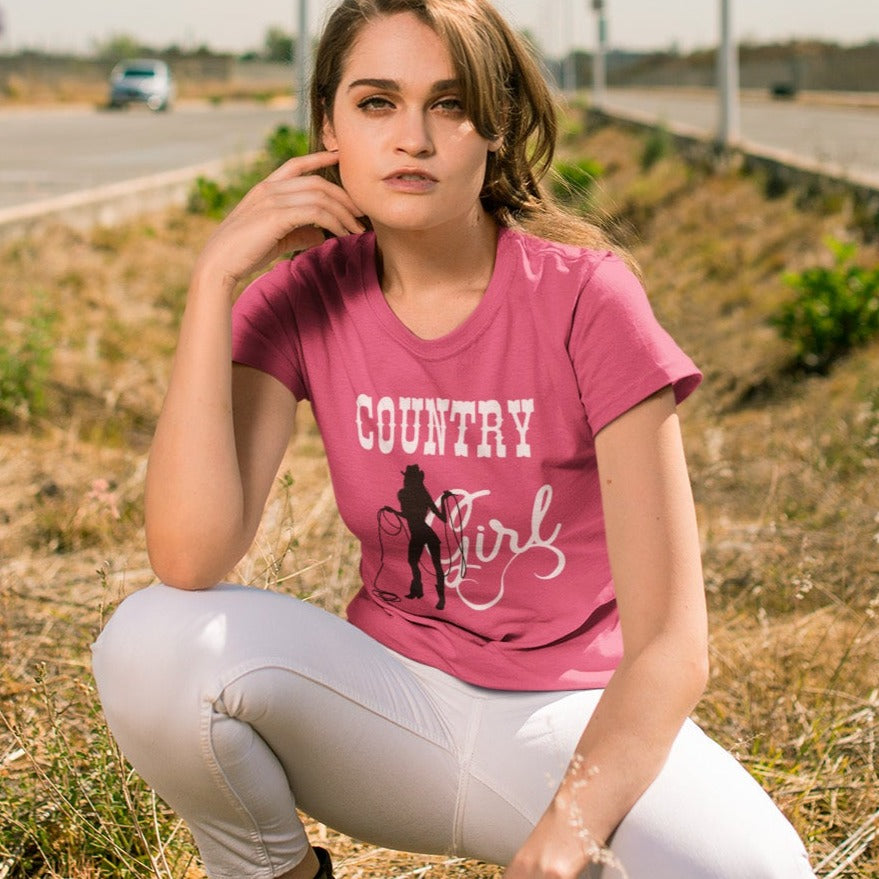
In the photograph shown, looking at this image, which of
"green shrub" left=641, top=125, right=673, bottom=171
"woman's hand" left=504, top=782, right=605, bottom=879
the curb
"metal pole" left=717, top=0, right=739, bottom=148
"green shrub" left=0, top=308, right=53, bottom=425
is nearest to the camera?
"woman's hand" left=504, top=782, right=605, bottom=879

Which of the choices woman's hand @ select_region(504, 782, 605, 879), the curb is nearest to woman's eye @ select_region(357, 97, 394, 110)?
woman's hand @ select_region(504, 782, 605, 879)

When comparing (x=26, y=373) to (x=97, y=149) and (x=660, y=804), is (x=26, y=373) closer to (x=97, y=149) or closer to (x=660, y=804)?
(x=660, y=804)

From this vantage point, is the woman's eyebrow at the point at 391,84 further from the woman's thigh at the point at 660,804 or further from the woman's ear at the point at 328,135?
the woman's thigh at the point at 660,804

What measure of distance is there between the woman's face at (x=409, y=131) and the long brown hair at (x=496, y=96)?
22mm

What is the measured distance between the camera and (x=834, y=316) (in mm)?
6250

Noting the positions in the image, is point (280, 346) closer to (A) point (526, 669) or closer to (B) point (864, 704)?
(A) point (526, 669)

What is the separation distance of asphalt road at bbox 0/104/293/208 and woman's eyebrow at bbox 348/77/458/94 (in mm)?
9090

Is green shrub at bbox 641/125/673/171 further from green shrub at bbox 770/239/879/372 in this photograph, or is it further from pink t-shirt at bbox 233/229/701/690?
pink t-shirt at bbox 233/229/701/690

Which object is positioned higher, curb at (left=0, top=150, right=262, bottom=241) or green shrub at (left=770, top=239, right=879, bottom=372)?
curb at (left=0, top=150, right=262, bottom=241)

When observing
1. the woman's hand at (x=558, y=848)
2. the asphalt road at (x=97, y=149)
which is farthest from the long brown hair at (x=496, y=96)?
the asphalt road at (x=97, y=149)

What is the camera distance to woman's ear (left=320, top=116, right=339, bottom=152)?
2.13 metres

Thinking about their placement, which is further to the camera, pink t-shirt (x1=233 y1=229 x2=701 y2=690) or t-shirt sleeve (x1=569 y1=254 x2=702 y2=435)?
pink t-shirt (x1=233 y1=229 x2=701 y2=690)

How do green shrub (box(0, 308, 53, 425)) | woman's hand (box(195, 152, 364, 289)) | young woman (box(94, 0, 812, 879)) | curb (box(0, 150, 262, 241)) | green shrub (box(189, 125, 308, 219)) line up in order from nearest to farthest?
1. young woman (box(94, 0, 812, 879))
2. woman's hand (box(195, 152, 364, 289))
3. green shrub (box(0, 308, 53, 425))
4. curb (box(0, 150, 262, 241))
5. green shrub (box(189, 125, 308, 219))

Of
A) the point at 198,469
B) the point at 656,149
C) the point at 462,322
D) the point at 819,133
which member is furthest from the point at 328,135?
the point at 819,133
